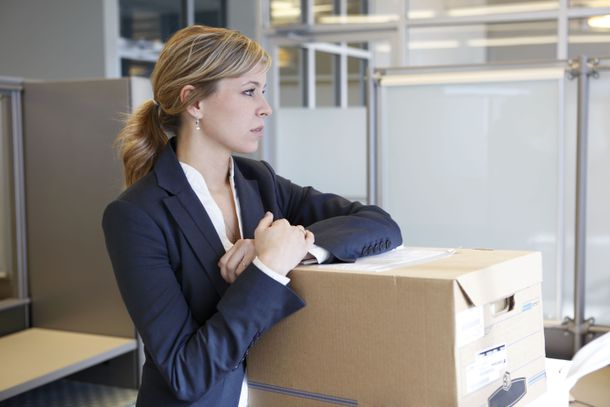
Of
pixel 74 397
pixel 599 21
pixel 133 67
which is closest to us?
pixel 74 397

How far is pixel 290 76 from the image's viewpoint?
534 centimetres

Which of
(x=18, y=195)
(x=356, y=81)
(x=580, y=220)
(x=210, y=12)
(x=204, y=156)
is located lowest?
(x=580, y=220)

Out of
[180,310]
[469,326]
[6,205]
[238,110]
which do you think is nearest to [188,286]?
[180,310]

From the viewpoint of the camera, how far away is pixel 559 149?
3188 millimetres

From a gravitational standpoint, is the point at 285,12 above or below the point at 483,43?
above

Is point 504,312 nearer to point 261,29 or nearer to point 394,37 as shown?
point 394,37

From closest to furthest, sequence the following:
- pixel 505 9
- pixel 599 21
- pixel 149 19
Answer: pixel 599 21 → pixel 505 9 → pixel 149 19

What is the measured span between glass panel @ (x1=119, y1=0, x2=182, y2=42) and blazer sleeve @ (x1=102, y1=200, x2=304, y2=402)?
556cm

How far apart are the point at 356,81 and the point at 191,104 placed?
396 cm

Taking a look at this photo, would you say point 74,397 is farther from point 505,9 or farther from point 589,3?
point 589,3

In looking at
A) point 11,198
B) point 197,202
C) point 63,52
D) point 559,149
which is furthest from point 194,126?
point 63,52

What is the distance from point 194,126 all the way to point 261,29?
401 centimetres

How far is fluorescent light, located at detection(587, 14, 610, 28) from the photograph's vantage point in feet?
14.4

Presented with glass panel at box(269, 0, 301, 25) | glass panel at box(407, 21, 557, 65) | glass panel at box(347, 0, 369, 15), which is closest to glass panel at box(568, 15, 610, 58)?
glass panel at box(407, 21, 557, 65)
